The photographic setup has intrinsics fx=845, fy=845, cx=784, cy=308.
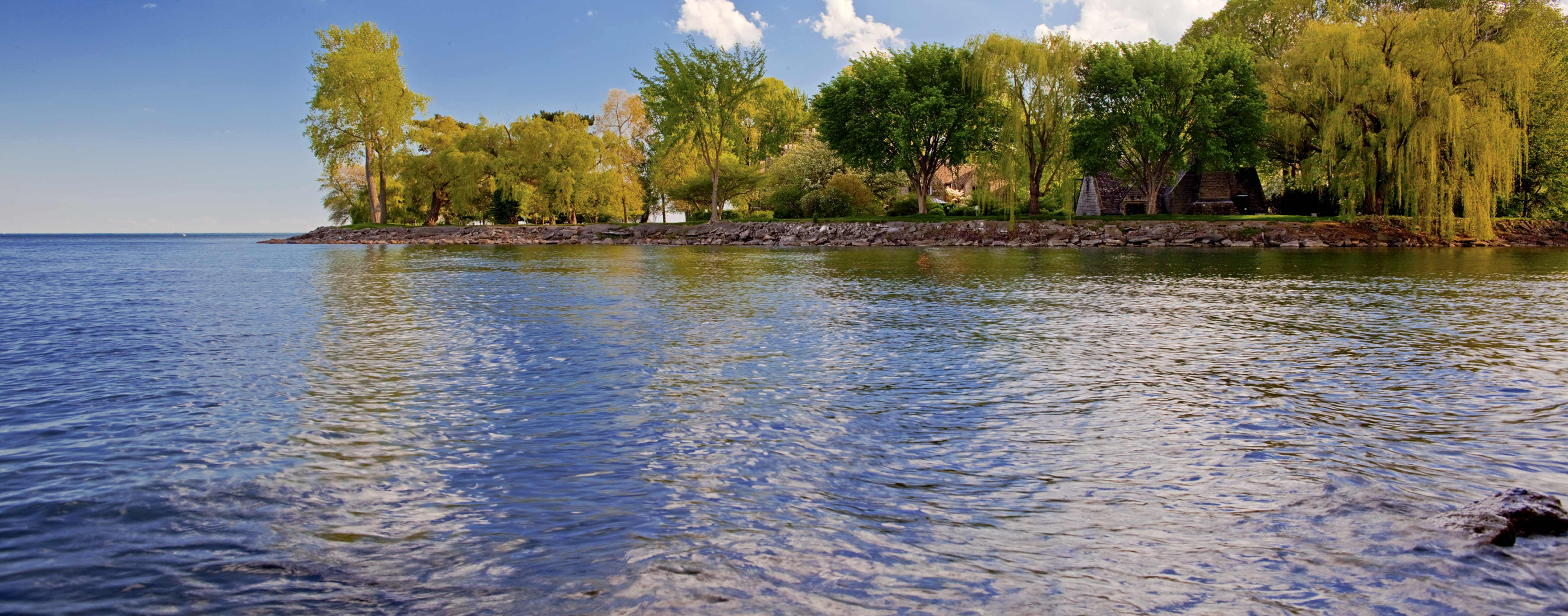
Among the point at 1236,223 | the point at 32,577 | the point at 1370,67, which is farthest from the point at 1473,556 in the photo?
the point at 1236,223

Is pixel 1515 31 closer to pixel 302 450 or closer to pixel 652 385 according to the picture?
pixel 652 385

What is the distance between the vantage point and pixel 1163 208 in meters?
69.4

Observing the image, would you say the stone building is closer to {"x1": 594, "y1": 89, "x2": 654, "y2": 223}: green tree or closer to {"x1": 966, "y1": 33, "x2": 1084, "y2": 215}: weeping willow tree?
{"x1": 966, "y1": 33, "x2": 1084, "y2": 215}: weeping willow tree

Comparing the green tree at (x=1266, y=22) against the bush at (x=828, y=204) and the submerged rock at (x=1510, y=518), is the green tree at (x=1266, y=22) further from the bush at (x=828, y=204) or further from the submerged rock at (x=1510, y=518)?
the submerged rock at (x=1510, y=518)

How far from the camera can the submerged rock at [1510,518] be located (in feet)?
15.9

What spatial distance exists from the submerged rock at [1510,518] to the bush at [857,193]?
62.1 meters

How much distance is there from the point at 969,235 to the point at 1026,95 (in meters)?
9.34

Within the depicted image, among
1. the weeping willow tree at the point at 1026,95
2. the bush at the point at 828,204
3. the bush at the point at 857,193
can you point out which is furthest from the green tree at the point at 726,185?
the weeping willow tree at the point at 1026,95

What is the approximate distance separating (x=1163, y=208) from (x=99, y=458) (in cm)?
7323

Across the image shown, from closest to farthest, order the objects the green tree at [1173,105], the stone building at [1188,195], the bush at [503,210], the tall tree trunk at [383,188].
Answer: the green tree at [1173,105] → the stone building at [1188,195] → the tall tree trunk at [383,188] → the bush at [503,210]

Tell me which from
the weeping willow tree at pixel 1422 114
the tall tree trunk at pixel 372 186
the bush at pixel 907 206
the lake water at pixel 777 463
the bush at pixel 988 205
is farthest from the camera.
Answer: the tall tree trunk at pixel 372 186

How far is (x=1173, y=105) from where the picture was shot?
5122cm

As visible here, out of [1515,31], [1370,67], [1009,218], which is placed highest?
[1515,31]

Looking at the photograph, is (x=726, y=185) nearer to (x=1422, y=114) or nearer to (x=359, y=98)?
(x=359, y=98)
